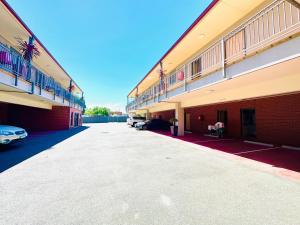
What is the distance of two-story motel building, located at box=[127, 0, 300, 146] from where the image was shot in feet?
14.9

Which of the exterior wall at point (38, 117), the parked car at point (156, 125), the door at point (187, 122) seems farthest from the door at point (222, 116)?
the exterior wall at point (38, 117)

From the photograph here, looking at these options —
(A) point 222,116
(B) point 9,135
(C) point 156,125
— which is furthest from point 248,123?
(B) point 9,135

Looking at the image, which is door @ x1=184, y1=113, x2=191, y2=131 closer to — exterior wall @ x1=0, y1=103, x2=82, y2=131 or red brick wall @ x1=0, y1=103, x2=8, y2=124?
exterior wall @ x1=0, y1=103, x2=82, y2=131

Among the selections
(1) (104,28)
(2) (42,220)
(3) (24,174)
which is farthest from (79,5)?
(2) (42,220)

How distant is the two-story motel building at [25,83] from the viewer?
24.3ft

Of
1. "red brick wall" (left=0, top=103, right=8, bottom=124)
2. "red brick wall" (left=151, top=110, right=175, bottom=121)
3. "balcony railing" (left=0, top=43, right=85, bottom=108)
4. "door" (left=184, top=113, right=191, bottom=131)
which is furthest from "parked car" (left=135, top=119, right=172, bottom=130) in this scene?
"red brick wall" (left=0, top=103, right=8, bottom=124)

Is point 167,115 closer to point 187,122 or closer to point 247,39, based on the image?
point 187,122

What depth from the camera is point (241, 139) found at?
11.5 m

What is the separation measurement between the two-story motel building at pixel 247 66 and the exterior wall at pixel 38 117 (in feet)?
43.8

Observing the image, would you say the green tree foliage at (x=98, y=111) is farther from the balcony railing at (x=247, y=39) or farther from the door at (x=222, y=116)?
the balcony railing at (x=247, y=39)

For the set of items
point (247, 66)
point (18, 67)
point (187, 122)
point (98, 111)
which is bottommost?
point (187, 122)

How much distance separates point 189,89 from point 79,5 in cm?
930

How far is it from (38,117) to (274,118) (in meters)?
23.2

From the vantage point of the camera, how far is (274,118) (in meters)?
9.15
